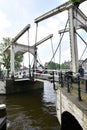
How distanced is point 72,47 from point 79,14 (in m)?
2.67

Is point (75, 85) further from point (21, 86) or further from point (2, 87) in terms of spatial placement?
point (21, 86)

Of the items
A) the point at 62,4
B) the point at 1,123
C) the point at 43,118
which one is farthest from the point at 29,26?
the point at 1,123

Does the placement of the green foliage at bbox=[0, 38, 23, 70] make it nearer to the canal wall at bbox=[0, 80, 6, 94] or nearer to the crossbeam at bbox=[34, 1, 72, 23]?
the canal wall at bbox=[0, 80, 6, 94]

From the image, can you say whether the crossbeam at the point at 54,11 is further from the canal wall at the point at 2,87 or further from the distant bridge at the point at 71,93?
the canal wall at the point at 2,87

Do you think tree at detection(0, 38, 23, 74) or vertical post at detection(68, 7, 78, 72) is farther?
tree at detection(0, 38, 23, 74)

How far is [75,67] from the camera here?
578 inches

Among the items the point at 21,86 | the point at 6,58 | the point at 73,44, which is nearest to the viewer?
the point at 73,44

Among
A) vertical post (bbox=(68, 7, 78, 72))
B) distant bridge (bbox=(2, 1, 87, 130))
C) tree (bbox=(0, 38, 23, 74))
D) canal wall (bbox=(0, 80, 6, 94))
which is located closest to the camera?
distant bridge (bbox=(2, 1, 87, 130))

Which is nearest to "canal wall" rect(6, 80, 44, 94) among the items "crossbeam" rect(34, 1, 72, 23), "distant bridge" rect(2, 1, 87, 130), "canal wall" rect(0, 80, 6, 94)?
"canal wall" rect(0, 80, 6, 94)

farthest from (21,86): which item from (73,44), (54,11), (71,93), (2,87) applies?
(71,93)

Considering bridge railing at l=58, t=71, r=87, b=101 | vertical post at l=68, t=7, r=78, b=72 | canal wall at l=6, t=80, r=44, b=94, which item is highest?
vertical post at l=68, t=7, r=78, b=72

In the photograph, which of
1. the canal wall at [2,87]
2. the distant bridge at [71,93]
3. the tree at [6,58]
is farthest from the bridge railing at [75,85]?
→ the tree at [6,58]

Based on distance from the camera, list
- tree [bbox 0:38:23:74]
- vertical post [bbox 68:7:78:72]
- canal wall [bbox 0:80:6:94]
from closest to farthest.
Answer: vertical post [bbox 68:7:78:72] → canal wall [bbox 0:80:6:94] → tree [bbox 0:38:23:74]

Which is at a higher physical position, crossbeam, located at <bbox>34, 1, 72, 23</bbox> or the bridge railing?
crossbeam, located at <bbox>34, 1, 72, 23</bbox>
